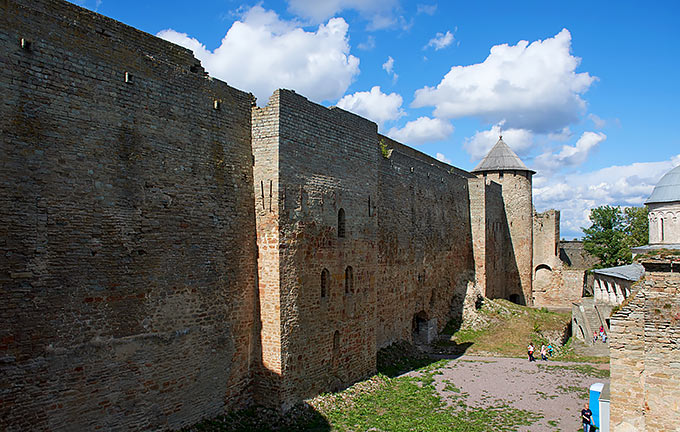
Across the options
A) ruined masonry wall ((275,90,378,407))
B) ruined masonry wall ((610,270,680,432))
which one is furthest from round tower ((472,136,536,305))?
ruined masonry wall ((610,270,680,432))

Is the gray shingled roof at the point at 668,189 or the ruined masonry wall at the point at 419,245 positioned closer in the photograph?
the ruined masonry wall at the point at 419,245

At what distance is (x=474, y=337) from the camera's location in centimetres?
2145

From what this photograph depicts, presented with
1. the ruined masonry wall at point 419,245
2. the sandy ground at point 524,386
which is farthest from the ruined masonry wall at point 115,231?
the ruined masonry wall at point 419,245

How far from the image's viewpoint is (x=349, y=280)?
45.8 feet

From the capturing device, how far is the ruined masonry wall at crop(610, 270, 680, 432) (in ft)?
27.1

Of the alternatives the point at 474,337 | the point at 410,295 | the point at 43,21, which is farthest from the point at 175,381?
the point at 474,337

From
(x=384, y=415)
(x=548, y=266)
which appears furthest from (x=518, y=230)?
(x=384, y=415)

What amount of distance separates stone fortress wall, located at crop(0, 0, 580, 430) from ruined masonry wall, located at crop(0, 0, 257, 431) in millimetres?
26

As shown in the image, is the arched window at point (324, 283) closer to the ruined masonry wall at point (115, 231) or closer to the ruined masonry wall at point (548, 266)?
the ruined masonry wall at point (115, 231)

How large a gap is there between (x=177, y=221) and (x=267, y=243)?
88.7 inches

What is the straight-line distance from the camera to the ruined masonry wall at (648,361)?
Result: 825 centimetres

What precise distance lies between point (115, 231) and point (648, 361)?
908cm

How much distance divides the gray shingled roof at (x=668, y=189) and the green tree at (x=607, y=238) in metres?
12.8

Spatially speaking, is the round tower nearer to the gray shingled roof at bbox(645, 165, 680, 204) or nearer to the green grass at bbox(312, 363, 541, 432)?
the gray shingled roof at bbox(645, 165, 680, 204)
